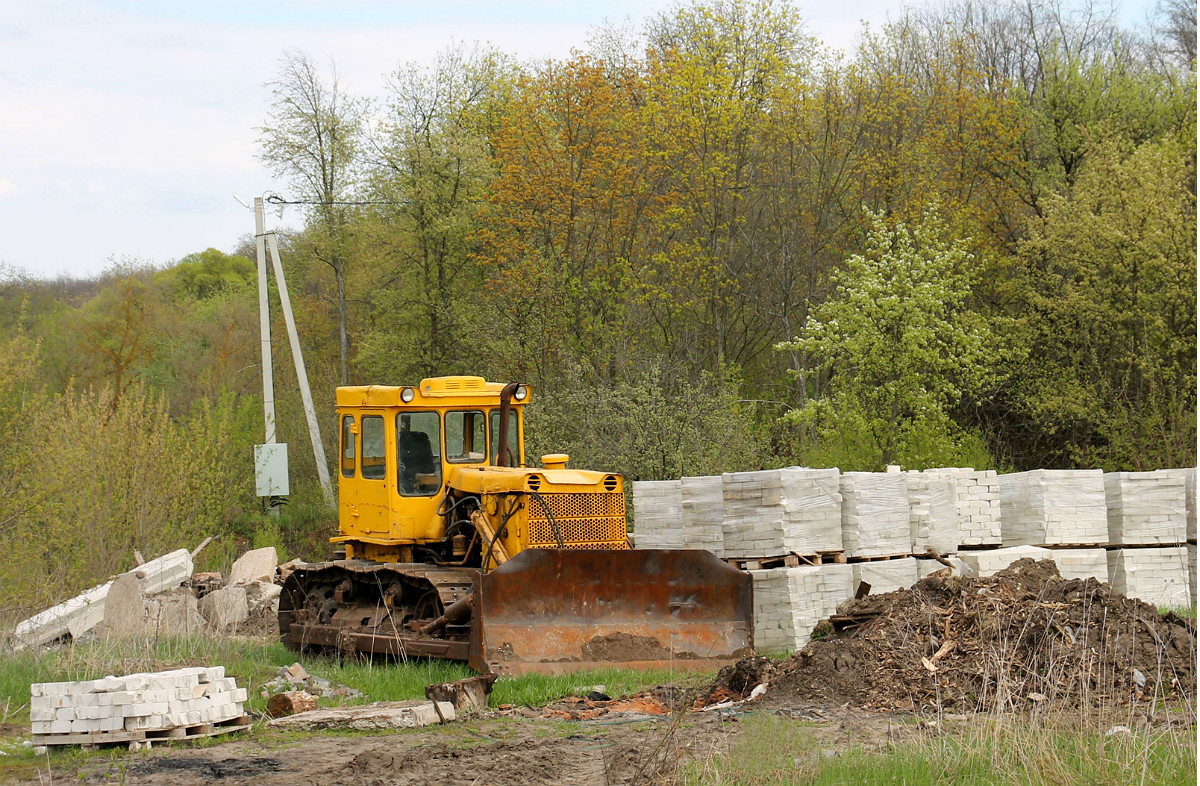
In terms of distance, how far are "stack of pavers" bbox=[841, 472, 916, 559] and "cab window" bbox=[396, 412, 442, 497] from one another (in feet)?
13.9

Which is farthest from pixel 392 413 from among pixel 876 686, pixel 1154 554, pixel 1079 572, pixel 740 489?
pixel 1154 554

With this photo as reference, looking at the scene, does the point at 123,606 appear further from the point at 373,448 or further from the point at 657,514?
the point at 657,514

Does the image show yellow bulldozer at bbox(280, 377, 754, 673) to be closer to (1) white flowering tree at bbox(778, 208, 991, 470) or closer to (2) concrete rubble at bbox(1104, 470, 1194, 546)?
(2) concrete rubble at bbox(1104, 470, 1194, 546)

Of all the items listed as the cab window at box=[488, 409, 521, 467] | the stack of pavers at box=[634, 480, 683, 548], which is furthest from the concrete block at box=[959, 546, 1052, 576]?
the cab window at box=[488, 409, 521, 467]

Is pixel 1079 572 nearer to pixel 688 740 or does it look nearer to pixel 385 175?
pixel 688 740

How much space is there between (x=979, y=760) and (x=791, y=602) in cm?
547

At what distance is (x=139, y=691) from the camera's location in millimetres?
8648

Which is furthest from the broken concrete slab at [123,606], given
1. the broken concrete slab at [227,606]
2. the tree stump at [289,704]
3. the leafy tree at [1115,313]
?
the leafy tree at [1115,313]

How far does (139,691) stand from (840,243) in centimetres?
2457

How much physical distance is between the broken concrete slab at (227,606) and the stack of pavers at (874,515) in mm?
9236

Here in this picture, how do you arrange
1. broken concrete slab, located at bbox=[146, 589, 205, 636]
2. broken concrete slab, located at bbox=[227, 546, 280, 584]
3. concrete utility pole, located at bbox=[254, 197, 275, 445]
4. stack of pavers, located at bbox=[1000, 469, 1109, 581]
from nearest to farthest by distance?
stack of pavers, located at bbox=[1000, 469, 1109, 581] < broken concrete slab, located at bbox=[146, 589, 205, 636] < broken concrete slab, located at bbox=[227, 546, 280, 584] < concrete utility pole, located at bbox=[254, 197, 275, 445]

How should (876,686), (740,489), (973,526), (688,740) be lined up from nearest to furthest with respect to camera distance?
(688,740) → (876,686) → (740,489) → (973,526)

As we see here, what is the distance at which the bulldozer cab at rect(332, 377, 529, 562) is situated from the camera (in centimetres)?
1280

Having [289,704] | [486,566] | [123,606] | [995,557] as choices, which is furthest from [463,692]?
[123,606]
